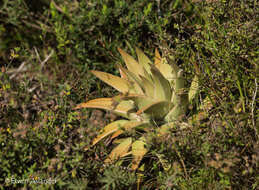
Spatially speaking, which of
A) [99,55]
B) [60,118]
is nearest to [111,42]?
[99,55]

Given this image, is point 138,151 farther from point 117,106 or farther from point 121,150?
point 117,106

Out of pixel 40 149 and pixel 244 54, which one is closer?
pixel 40 149

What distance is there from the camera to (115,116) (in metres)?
2.57

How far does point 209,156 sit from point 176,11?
2146mm

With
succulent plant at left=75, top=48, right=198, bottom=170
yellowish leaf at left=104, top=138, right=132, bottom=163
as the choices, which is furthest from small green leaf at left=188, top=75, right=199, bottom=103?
yellowish leaf at left=104, top=138, right=132, bottom=163

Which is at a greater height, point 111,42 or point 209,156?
point 111,42

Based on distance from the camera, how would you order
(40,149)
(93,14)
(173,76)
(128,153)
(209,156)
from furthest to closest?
1. (93,14)
2. (173,76)
3. (128,153)
4. (40,149)
5. (209,156)

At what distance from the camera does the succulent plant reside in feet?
7.46

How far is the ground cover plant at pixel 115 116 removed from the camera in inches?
77.3

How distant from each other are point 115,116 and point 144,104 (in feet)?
1.07

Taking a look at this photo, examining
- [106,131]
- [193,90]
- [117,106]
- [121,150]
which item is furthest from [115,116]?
[193,90]

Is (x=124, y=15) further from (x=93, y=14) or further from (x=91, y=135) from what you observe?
(x=91, y=135)

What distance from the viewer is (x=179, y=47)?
262 centimetres

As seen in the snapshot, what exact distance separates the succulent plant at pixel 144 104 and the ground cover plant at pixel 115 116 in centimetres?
8
